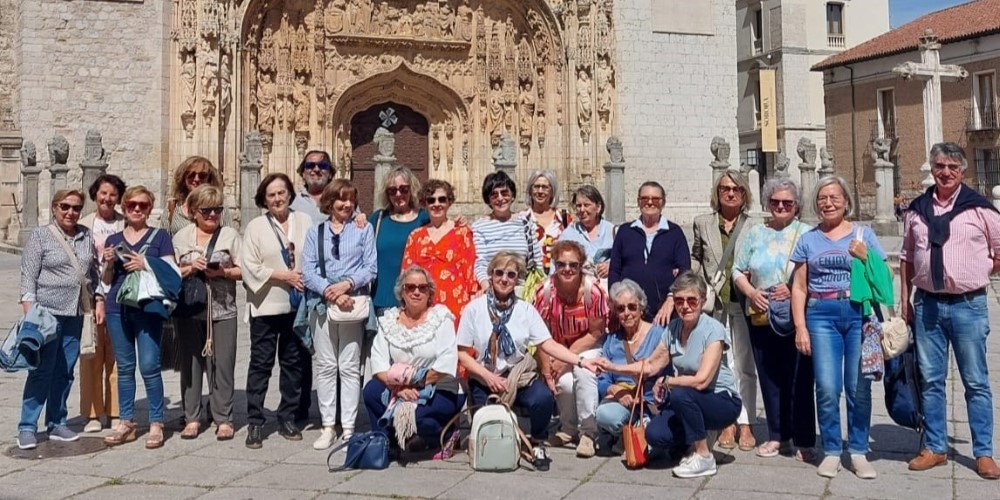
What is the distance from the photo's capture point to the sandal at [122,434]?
5.34m

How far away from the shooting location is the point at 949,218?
4570mm

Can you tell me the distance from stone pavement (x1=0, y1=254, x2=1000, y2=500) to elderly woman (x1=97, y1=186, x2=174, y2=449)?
185mm

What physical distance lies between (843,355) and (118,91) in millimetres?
15631

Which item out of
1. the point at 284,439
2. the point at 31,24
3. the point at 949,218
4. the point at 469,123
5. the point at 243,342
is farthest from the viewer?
the point at 469,123

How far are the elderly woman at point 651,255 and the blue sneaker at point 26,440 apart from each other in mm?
3534

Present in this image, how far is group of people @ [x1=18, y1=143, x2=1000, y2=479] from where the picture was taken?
462 cm

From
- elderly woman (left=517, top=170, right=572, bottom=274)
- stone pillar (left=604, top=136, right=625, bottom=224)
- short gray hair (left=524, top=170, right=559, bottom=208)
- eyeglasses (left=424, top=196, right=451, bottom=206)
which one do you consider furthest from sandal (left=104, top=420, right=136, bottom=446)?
stone pillar (left=604, top=136, right=625, bottom=224)

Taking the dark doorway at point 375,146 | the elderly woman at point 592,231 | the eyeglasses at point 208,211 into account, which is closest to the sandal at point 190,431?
the eyeglasses at point 208,211

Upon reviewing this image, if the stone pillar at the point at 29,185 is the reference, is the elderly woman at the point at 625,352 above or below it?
below

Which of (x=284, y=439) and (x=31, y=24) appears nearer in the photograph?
(x=284, y=439)

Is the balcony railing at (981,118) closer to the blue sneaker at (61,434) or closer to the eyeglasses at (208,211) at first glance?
the eyeglasses at (208,211)

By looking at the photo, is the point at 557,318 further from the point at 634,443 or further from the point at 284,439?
the point at 284,439

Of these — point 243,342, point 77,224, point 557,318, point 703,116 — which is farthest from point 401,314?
point 703,116

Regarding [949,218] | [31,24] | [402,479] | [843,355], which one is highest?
[31,24]
